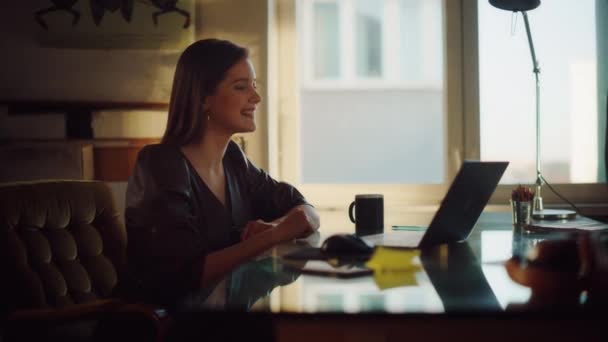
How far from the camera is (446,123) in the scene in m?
2.72

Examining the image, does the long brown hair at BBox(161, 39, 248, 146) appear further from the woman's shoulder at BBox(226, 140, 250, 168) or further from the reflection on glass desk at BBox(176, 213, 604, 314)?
the reflection on glass desk at BBox(176, 213, 604, 314)

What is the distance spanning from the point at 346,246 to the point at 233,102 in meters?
0.69

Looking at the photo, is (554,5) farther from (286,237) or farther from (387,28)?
(286,237)

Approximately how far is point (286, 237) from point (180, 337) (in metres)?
0.48

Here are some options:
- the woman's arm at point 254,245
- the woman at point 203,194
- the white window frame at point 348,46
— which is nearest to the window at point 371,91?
the white window frame at point 348,46

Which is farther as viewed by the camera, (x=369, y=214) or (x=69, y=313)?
(x=369, y=214)

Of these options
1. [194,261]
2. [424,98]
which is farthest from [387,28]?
[194,261]

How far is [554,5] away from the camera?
8.83 feet

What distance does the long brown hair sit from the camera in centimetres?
169

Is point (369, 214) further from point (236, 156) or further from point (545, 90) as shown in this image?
point (545, 90)

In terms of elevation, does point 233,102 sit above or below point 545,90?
below

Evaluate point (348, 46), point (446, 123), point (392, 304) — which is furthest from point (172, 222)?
point (348, 46)

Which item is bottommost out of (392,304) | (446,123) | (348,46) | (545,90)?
(392,304)

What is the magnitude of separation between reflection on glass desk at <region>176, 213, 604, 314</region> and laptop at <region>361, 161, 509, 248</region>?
0.36 feet
